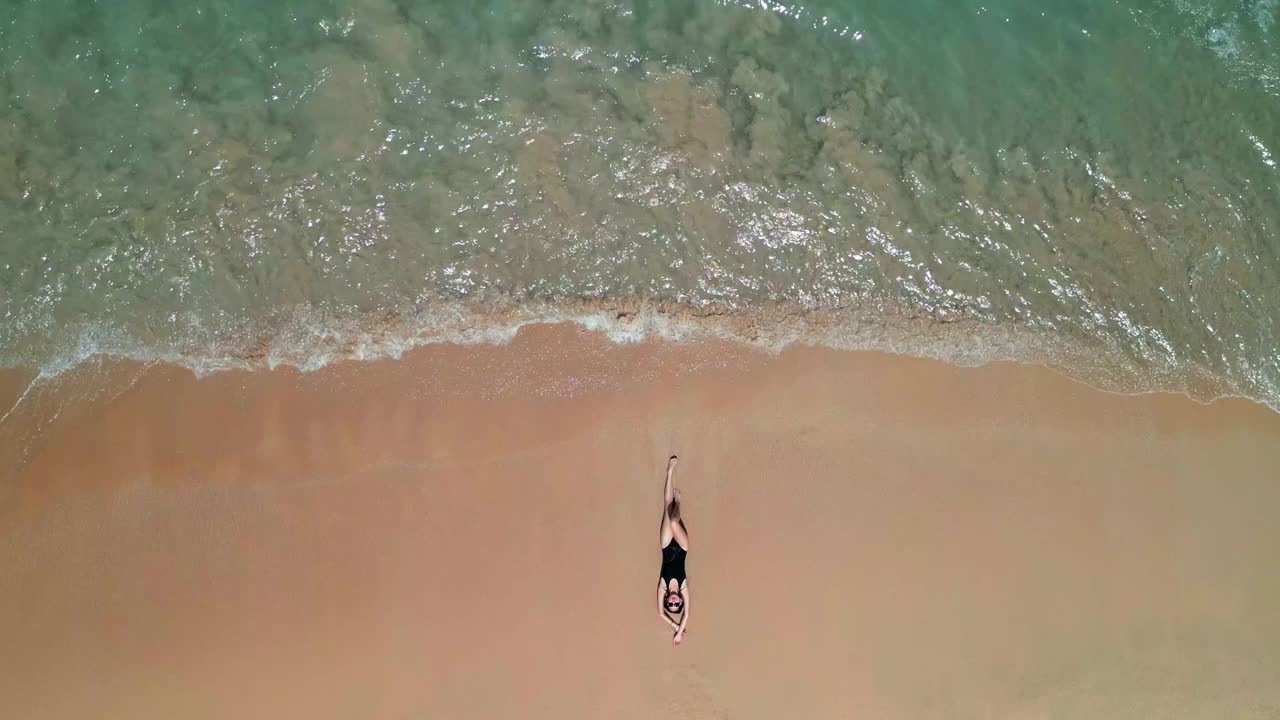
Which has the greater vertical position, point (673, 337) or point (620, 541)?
point (673, 337)

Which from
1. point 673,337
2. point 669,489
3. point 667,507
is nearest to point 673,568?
point 667,507

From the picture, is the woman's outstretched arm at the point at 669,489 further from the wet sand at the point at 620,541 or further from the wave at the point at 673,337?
the wave at the point at 673,337

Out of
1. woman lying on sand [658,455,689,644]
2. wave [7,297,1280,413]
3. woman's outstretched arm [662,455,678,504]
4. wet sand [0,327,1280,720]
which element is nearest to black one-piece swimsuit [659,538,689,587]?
woman lying on sand [658,455,689,644]

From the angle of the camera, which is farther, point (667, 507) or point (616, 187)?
point (616, 187)

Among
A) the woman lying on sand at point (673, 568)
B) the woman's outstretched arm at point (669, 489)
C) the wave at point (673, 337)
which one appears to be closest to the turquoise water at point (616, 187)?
the wave at point (673, 337)

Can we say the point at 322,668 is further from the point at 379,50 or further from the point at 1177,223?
the point at 1177,223

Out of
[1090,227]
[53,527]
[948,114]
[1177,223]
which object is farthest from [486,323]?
[1177,223]

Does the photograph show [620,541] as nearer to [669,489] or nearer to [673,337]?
[669,489]
